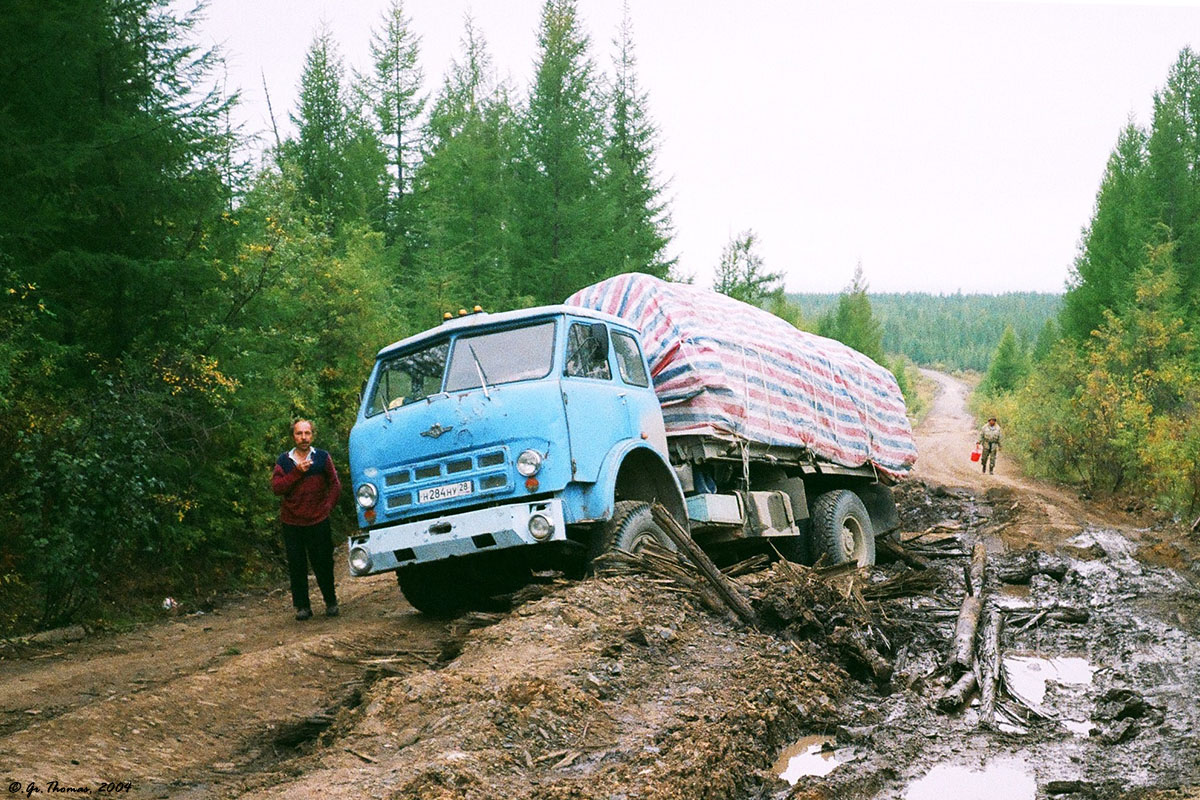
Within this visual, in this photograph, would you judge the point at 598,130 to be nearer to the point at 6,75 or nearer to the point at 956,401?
the point at 6,75

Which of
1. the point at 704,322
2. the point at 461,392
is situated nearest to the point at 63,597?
the point at 461,392

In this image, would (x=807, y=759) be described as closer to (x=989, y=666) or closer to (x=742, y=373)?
(x=989, y=666)

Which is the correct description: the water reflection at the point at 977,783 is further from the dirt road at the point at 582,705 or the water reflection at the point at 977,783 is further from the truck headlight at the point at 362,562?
the truck headlight at the point at 362,562

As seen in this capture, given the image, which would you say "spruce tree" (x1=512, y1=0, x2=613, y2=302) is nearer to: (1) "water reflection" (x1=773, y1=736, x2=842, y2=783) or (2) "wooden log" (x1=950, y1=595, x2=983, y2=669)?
(2) "wooden log" (x1=950, y1=595, x2=983, y2=669)

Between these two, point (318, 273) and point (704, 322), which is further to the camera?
point (318, 273)

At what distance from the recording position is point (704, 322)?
962cm

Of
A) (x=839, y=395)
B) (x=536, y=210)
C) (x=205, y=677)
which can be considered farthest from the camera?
(x=536, y=210)

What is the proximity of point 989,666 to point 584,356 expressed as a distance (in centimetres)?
394

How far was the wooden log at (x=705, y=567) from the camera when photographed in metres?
7.49

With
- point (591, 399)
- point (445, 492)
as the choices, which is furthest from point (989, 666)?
point (445, 492)

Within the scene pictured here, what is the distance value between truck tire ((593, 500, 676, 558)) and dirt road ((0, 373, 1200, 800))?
30 centimetres

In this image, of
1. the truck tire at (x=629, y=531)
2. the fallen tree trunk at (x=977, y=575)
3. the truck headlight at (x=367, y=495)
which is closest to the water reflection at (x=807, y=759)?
the truck tire at (x=629, y=531)

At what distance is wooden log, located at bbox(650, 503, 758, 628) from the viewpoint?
24.6ft

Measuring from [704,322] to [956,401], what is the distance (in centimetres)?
10260
